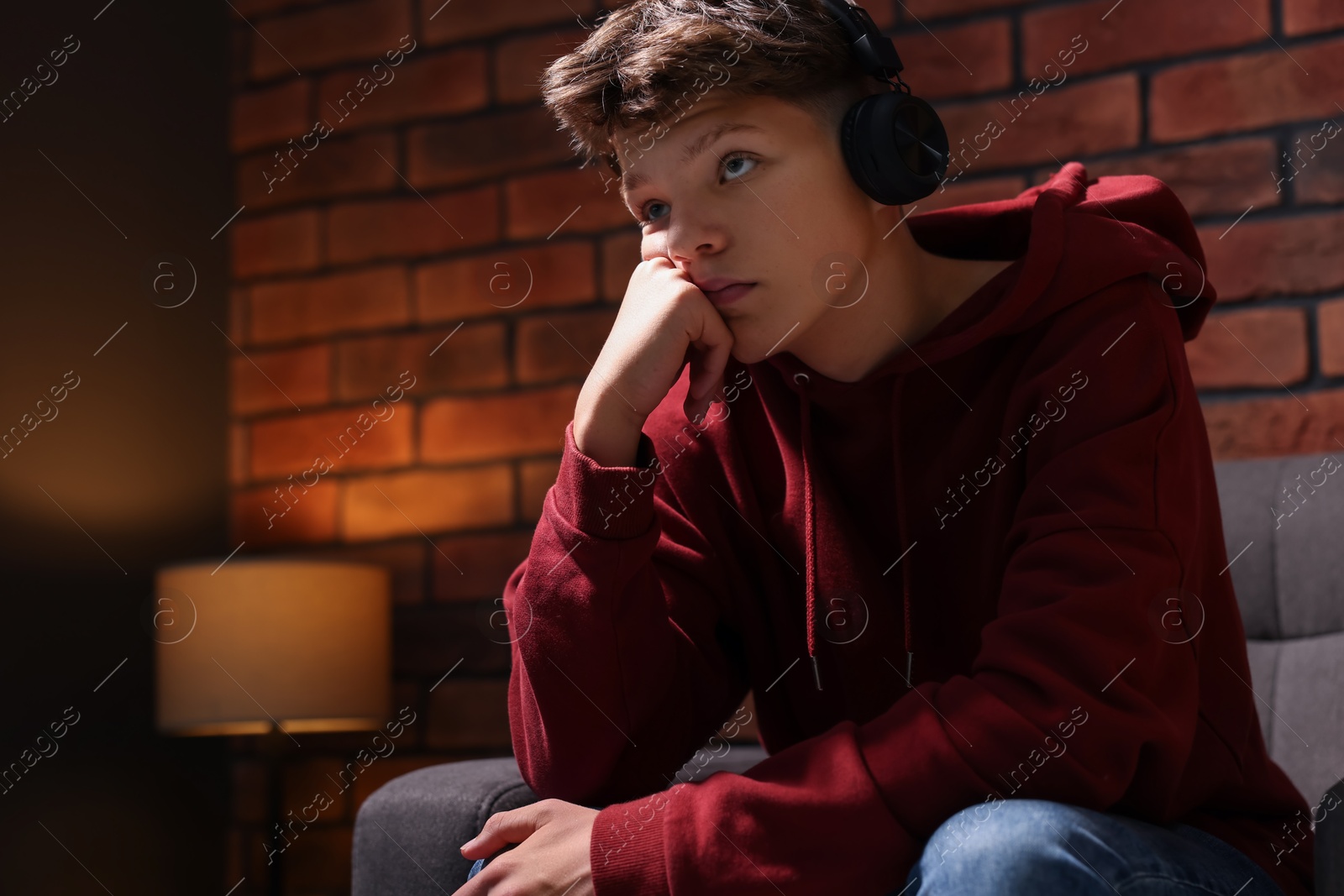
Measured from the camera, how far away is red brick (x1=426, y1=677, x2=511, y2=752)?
1.81m

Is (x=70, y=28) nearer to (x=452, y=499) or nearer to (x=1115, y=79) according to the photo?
(x=452, y=499)

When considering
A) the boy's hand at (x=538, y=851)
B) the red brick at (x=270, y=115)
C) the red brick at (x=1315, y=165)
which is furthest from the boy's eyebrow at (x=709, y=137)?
the red brick at (x=270, y=115)

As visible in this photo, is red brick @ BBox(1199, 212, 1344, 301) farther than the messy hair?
Yes

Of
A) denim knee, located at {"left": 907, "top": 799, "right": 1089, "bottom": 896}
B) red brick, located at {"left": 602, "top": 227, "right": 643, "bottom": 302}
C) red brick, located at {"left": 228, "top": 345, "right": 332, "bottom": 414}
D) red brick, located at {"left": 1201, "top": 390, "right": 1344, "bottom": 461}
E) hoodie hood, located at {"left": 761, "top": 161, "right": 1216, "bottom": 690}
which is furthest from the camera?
red brick, located at {"left": 228, "top": 345, "right": 332, "bottom": 414}

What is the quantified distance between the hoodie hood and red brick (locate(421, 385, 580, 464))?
80 cm

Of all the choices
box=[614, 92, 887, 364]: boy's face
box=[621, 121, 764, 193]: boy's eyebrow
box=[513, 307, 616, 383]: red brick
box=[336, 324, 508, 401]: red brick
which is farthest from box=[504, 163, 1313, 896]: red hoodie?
box=[336, 324, 508, 401]: red brick

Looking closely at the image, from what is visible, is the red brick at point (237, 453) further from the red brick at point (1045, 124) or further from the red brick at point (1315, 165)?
the red brick at point (1315, 165)

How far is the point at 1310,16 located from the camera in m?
1.44

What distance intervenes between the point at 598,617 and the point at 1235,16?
3.79 feet

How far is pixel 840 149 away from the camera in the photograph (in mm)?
938

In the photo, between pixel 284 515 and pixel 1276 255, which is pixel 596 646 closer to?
pixel 1276 255

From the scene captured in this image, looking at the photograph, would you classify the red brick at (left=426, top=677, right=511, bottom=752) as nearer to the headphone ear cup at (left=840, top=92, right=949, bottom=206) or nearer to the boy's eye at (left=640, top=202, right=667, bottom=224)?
the boy's eye at (left=640, top=202, right=667, bottom=224)

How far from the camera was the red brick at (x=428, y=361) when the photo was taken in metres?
1.89

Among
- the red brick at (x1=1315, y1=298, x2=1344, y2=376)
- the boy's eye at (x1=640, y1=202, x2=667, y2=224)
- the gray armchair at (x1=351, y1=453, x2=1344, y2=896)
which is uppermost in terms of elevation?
the boy's eye at (x1=640, y1=202, x2=667, y2=224)
